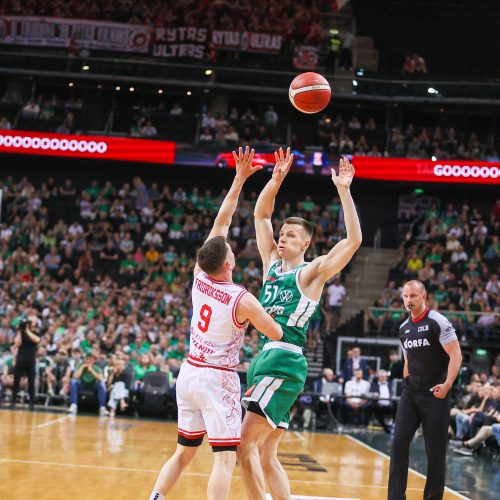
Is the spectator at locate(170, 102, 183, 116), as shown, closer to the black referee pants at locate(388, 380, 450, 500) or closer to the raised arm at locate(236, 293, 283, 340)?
the black referee pants at locate(388, 380, 450, 500)

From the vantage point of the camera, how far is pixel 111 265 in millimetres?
23828

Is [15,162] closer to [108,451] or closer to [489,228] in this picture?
[489,228]

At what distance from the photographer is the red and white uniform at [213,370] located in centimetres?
547

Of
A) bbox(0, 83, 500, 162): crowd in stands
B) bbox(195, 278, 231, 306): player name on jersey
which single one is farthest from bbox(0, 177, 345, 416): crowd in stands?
bbox(195, 278, 231, 306): player name on jersey

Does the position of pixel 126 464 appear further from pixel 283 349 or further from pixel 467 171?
pixel 467 171

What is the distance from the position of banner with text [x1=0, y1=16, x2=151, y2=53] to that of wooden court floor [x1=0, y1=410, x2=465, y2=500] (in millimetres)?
16086

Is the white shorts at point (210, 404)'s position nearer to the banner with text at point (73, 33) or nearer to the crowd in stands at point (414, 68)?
the crowd in stands at point (414, 68)

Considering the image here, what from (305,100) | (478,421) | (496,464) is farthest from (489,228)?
(305,100)

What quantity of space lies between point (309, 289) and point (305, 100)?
2.31 metres

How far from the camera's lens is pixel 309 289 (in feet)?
19.8

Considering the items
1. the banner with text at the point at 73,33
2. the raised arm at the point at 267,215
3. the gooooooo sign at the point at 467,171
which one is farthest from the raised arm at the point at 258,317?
the banner with text at the point at 73,33

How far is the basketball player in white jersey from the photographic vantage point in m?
5.44

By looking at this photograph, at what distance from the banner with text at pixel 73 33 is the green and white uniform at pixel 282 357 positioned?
2305 centimetres

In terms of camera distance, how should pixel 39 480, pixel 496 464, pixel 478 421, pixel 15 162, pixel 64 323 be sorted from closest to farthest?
1. pixel 39 480
2. pixel 496 464
3. pixel 478 421
4. pixel 64 323
5. pixel 15 162
